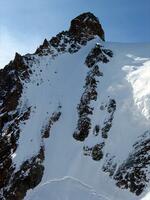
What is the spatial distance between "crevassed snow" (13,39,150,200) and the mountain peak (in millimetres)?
4957

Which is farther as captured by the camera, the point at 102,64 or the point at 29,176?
the point at 102,64

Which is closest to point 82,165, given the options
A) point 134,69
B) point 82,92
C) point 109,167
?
point 109,167

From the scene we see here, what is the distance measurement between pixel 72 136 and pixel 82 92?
6836 millimetres

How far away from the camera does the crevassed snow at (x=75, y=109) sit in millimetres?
37594

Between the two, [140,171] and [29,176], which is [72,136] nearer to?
[29,176]

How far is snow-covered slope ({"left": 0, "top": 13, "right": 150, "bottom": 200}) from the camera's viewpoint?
3584 cm

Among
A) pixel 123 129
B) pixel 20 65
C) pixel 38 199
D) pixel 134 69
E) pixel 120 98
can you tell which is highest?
pixel 20 65

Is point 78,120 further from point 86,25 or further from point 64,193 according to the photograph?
point 86,25

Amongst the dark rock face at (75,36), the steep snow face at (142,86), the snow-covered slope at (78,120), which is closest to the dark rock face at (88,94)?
the snow-covered slope at (78,120)

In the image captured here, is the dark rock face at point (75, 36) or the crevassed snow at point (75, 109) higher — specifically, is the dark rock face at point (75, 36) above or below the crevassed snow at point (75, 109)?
above

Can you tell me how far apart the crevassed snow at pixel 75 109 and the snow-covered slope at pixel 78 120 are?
3.9 inches

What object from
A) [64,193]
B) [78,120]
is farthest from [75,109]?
[64,193]

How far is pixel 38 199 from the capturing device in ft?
76.5

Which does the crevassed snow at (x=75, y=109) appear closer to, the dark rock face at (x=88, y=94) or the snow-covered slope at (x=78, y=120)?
→ the snow-covered slope at (x=78, y=120)
